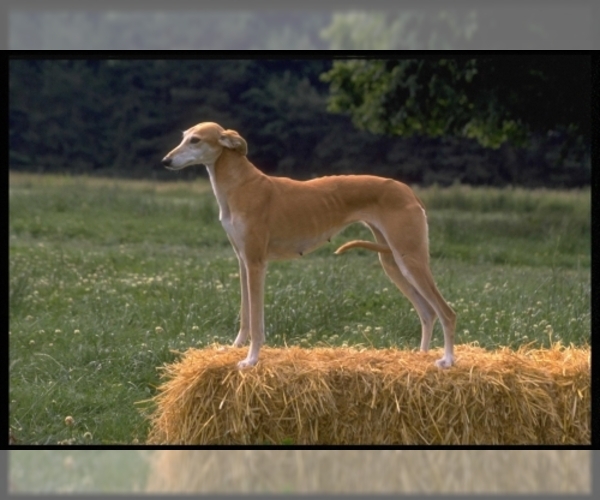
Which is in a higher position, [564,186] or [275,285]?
[564,186]

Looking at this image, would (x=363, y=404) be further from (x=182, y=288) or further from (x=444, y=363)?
(x=182, y=288)

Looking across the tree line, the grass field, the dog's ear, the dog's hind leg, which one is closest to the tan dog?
the dog's ear

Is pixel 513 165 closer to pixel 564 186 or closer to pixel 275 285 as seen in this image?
pixel 564 186

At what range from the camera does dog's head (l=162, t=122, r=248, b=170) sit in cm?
523

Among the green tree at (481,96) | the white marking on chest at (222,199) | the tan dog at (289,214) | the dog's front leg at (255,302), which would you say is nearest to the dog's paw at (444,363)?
the tan dog at (289,214)

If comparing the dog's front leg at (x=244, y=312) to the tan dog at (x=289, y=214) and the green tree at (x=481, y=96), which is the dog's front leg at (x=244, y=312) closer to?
the tan dog at (x=289, y=214)

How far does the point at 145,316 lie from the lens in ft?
25.2

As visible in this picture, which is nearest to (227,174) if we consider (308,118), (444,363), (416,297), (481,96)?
(416,297)

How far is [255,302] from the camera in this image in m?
5.34

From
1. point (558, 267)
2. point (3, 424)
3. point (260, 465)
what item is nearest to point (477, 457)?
point (260, 465)

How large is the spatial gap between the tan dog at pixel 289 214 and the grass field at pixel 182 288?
1.22 meters

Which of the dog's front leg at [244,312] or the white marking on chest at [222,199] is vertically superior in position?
the white marking on chest at [222,199]

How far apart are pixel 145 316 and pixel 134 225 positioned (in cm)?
374

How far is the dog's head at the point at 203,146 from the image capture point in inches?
206
